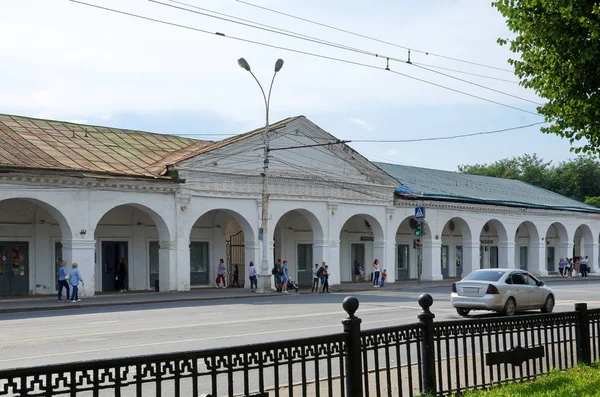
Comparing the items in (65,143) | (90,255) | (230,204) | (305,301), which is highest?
(65,143)

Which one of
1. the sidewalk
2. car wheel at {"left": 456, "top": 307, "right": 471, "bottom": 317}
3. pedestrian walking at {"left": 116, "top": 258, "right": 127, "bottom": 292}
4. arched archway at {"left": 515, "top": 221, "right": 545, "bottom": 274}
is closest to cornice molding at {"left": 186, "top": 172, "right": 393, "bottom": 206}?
pedestrian walking at {"left": 116, "top": 258, "right": 127, "bottom": 292}

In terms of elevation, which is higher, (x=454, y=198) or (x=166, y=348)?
(x=454, y=198)

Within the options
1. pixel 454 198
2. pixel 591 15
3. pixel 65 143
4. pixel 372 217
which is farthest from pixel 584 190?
pixel 591 15

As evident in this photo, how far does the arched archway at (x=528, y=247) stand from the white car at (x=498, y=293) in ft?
105

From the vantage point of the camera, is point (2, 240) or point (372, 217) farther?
point (372, 217)

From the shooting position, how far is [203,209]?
32656mm

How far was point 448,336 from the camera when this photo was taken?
8.09 m

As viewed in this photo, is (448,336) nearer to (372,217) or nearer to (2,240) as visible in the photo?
(2,240)

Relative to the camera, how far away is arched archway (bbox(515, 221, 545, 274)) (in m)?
51.9

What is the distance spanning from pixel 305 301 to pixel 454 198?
20.6 meters

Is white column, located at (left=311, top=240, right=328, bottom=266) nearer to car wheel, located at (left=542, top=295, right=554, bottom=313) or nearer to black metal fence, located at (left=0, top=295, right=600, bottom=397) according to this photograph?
car wheel, located at (left=542, top=295, right=554, bottom=313)

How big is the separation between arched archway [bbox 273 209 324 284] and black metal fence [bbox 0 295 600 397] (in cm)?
2663

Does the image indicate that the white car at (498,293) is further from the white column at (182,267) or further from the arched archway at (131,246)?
the arched archway at (131,246)

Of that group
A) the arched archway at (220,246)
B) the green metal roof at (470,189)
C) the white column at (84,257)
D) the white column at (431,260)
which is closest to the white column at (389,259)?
the green metal roof at (470,189)
